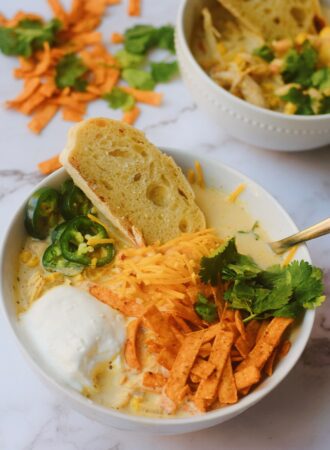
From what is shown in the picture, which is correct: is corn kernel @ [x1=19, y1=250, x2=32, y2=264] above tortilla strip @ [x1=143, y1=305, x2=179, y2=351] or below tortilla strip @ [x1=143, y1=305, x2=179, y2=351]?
above

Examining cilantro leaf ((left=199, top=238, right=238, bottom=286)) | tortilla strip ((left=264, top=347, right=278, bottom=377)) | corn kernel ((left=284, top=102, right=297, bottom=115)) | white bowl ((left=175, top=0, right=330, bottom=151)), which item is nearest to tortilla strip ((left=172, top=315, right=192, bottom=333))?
cilantro leaf ((left=199, top=238, right=238, bottom=286))

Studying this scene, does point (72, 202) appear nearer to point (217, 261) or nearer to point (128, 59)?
point (217, 261)

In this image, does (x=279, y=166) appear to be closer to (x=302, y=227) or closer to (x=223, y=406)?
(x=302, y=227)

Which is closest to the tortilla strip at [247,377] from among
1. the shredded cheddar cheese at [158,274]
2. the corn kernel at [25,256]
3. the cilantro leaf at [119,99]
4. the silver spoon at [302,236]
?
the shredded cheddar cheese at [158,274]

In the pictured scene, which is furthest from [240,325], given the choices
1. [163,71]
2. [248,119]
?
[163,71]

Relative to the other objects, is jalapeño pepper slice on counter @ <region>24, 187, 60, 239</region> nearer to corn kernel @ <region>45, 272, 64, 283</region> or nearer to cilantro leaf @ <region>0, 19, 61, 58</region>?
corn kernel @ <region>45, 272, 64, 283</region>
